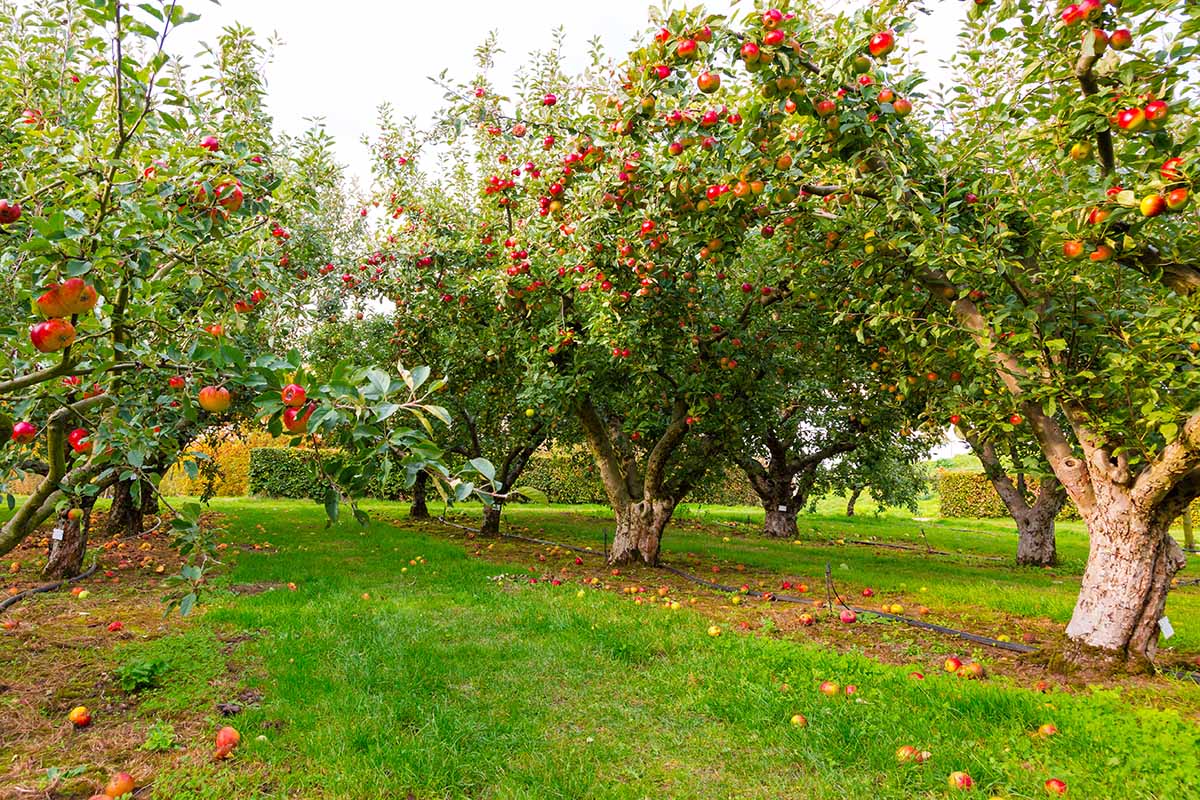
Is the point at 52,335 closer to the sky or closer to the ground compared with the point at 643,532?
closer to the sky

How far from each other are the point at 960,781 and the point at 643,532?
6564 mm

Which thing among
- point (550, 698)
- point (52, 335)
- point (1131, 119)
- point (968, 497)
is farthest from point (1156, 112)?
point (968, 497)

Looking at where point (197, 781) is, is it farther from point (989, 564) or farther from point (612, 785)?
point (989, 564)

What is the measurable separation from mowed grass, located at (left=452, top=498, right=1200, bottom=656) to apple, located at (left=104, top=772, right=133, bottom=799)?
21.1 ft

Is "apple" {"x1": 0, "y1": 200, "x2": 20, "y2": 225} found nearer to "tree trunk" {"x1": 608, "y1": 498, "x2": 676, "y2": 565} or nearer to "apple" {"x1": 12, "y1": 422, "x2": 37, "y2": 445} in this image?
"apple" {"x1": 12, "y1": 422, "x2": 37, "y2": 445}

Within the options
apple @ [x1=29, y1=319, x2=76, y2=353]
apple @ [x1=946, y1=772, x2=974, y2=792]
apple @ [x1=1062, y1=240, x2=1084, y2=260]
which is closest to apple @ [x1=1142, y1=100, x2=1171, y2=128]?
apple @ [x1=1062, y1=240, x2=1084, y2=260]

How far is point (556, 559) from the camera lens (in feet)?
33.8

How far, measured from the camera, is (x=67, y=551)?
7188 mm

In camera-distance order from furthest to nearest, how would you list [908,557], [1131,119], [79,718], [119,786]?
[908,557] → [79,718] → [1131,119] → [119,786]

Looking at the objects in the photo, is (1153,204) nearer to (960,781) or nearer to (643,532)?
(960,781)

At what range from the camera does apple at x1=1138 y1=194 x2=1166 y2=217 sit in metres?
3.24

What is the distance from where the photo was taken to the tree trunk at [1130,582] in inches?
174

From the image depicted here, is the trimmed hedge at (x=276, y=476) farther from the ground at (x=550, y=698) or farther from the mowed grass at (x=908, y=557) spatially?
the ground at (x=550, y=698)

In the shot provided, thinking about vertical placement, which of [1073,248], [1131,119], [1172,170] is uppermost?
[1131,119]
